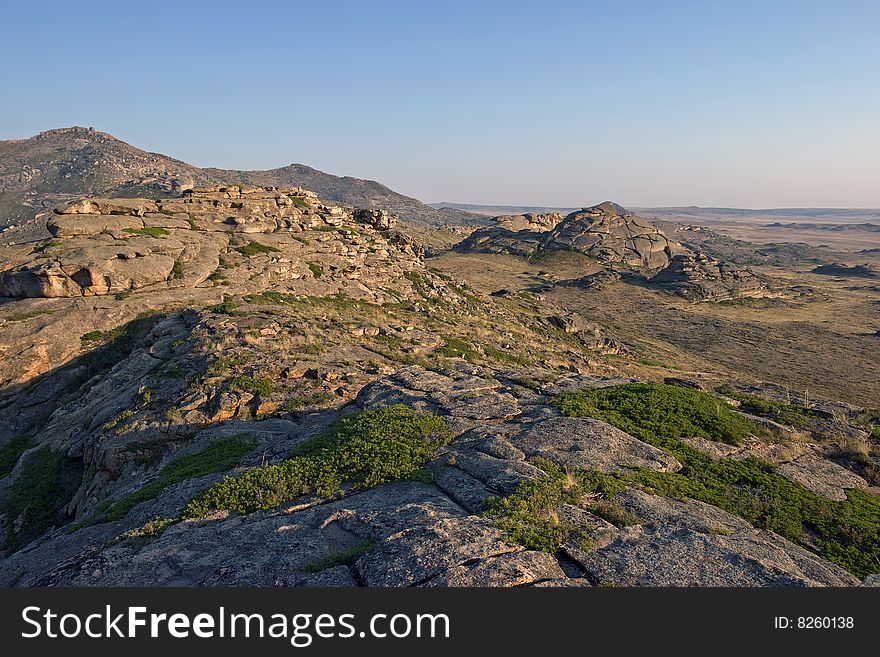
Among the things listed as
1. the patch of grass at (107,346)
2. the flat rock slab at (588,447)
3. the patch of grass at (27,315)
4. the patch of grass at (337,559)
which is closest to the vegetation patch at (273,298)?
the patch of grass at (107,346)

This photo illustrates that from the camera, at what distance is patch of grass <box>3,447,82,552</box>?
15.1 metres

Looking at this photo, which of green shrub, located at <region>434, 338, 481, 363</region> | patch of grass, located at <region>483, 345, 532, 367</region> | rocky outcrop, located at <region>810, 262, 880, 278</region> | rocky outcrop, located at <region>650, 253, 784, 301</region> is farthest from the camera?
rocky outcrop, located at <region>810, 262, 880, 278</region>

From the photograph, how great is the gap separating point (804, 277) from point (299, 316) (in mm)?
126675

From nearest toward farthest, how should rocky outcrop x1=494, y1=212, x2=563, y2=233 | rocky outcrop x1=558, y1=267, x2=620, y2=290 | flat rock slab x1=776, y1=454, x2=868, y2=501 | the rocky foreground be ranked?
the rocky foreground → flat rock slab x1=776, y1=454, x2=868, y2=501 → rocky outcrop x1=558, y1=267, x2=620, y2=290 → rocky outcrop x1=494, y1=212, x2=563, y2=233

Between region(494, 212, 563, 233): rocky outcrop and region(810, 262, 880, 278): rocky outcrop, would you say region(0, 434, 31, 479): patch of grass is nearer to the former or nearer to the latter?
region(494, 212, 563, 233): rocky outcrop

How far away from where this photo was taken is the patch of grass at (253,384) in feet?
59.9

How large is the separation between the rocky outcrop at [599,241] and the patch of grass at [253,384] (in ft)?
305

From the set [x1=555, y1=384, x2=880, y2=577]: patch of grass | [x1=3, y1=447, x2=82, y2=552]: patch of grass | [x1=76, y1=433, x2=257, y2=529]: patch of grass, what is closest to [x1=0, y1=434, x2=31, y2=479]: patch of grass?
[x1=3, y1=447, x2=82, y2=552]: patch of grass

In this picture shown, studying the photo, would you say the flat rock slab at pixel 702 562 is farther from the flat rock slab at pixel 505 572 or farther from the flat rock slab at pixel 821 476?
the flat rock slab at pixel 821 476

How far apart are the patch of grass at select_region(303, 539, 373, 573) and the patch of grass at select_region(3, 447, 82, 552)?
12.3 meters

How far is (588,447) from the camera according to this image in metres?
12.6

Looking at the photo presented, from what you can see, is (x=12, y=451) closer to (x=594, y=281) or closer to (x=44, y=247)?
(x=44, y=247)

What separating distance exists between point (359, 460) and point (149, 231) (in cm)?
3514

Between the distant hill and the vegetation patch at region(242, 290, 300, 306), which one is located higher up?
the distant hill
